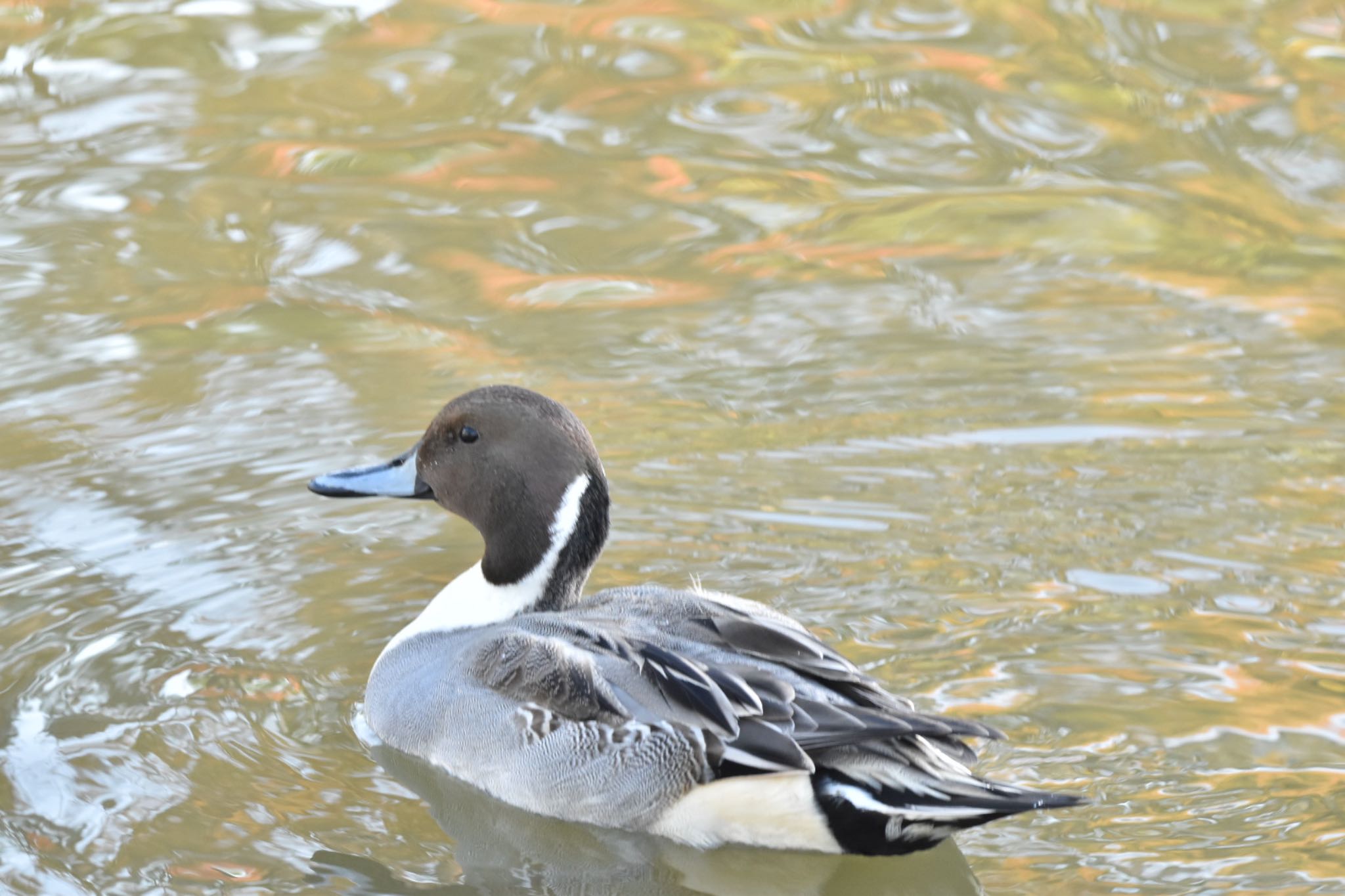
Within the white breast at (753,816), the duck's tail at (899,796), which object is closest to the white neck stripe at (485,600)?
the white breast at (753,816)

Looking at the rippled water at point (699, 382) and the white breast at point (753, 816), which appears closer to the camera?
the white breast at point (753, 816)

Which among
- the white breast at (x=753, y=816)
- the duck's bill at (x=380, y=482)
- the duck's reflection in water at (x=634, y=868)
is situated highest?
the duck's bill at (x=380, y=482)

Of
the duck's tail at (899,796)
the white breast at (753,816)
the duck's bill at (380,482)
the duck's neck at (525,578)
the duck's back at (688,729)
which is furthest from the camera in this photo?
the duck's bill at (380,482)

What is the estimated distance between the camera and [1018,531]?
6.86 meters

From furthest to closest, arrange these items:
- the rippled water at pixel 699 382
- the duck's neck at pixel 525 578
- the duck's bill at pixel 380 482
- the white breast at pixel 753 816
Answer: the duck's bill at pixel 380 482 < the duck's neck at pixel 525 578 < the rippled water at pixel 699 382 < the white breast at pixel 753 816

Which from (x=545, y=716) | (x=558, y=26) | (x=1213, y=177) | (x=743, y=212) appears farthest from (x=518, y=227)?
(x=545, y=716)

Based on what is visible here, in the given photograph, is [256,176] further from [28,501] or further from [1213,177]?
[1213,177]

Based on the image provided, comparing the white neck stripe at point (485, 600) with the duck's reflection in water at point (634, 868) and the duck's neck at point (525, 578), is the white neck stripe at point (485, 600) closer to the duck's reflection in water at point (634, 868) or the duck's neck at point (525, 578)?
the duck's neck at point (525, 578)

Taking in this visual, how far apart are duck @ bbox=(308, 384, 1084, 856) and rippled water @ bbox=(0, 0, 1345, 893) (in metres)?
0.17

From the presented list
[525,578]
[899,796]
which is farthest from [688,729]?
[525,578]

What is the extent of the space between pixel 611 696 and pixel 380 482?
1296 mm

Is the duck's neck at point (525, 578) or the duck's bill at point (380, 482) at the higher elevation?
the duck's bill at point (380, 482)

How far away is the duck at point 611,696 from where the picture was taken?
5.11m

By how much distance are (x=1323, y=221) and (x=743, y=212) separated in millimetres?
2964
